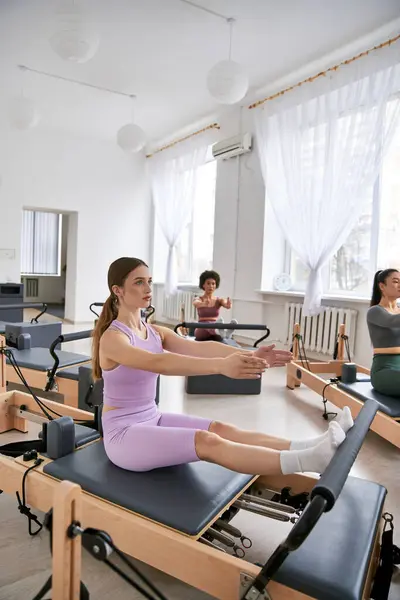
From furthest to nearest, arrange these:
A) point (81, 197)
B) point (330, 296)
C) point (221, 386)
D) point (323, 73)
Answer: point (81, 197) → point (330, 296) → point (323, 73) → point (221, 386)

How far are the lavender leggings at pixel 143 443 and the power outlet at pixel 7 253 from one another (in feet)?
20.2

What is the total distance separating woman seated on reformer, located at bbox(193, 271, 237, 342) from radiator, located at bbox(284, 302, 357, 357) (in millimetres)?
1273

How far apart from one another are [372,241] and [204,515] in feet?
13.2

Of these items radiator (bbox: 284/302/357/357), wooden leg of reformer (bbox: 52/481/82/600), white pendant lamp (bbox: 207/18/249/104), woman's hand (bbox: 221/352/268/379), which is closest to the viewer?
wooden leg of reformer (bbox: 52/481/82/600)

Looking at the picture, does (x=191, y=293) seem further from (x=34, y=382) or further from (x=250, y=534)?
(x=250, y=534)

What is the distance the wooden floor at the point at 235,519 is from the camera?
1422 millimetres

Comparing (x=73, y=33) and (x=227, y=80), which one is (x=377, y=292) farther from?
(x=73, y=33)

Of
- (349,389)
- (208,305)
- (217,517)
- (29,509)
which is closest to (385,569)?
(217,517)

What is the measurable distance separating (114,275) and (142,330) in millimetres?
252

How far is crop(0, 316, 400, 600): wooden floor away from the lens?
1.42 m

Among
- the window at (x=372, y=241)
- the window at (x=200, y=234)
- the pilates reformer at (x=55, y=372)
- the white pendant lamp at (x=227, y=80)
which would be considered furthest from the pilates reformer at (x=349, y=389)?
the window at (x=200, y=234)

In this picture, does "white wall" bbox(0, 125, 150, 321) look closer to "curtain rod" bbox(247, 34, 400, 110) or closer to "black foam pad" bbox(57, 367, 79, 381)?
"curtain rod" bbox(247, 34, 400, 110)

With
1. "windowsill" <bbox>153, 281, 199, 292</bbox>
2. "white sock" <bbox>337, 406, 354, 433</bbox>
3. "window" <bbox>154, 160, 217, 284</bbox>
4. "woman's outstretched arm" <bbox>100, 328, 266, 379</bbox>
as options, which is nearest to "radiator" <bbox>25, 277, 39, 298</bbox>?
"window" <bbox>154, 160, 217, 284</bbox>

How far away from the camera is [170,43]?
15.0 feet
